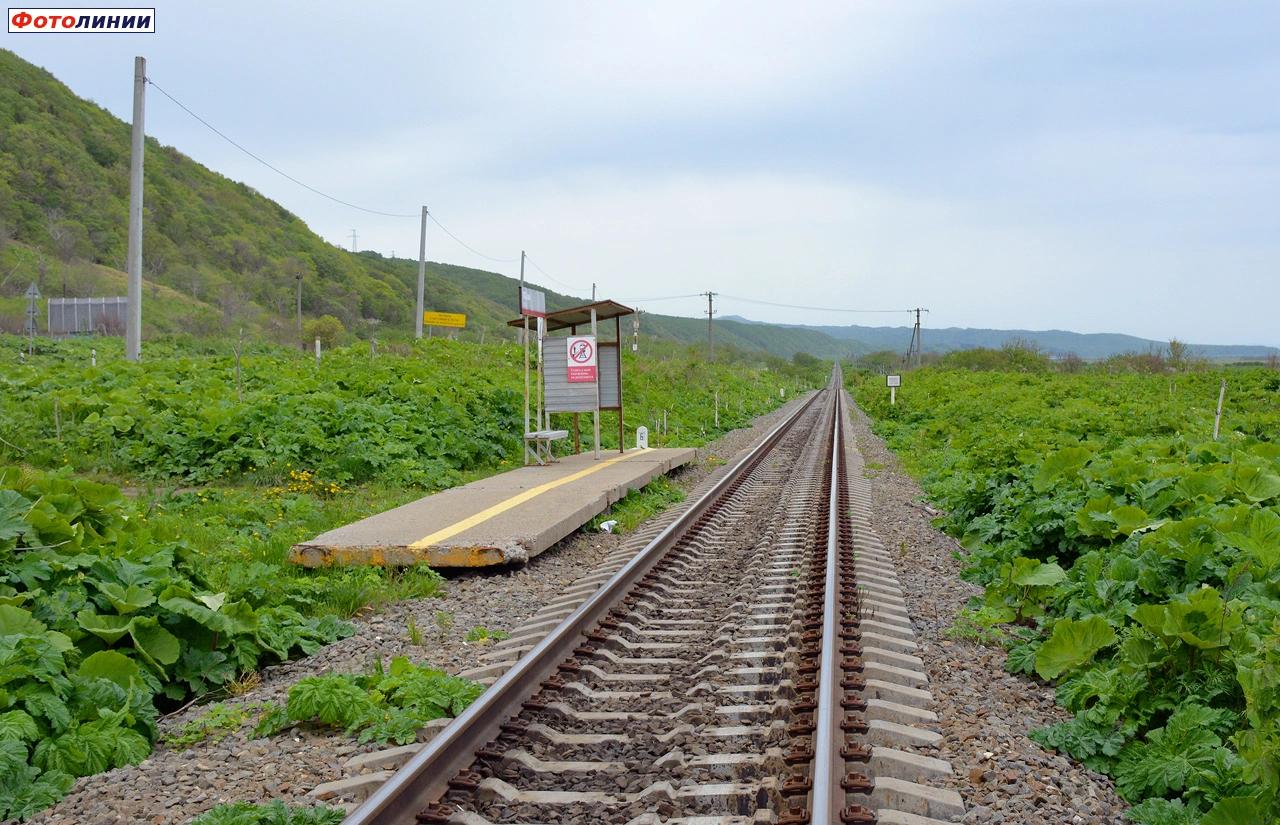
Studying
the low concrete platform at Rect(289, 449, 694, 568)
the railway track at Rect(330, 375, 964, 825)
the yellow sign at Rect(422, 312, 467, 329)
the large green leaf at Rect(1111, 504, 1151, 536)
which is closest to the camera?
the railway track at Rect(330, 375, 964, 825)

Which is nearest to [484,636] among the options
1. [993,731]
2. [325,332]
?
[993,731]

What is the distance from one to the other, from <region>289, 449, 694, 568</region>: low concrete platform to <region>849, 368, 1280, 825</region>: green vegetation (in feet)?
12.9

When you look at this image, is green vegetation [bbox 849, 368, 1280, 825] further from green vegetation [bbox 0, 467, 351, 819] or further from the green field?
green vegetation [bbox 0, 467, 351, 819]

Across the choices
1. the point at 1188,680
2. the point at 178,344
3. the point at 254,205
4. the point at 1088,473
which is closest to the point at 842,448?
the point at 1088,473

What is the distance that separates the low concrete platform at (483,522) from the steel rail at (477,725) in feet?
4.73

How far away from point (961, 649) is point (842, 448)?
17.0m

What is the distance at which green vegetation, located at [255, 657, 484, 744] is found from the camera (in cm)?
448

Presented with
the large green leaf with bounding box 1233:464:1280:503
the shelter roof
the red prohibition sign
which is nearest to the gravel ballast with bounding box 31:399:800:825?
the large green leaf with bounding box 1233:464:1280:503

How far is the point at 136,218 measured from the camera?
18328 millimetres

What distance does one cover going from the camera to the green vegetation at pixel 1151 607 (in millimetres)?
3707

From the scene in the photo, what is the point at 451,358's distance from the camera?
78.3 ft

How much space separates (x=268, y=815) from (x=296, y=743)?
3.59 ft

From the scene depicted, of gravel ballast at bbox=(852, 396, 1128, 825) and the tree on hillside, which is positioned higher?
the tree on hillside

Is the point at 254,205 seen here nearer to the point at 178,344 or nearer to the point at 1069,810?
the point at 178,344
